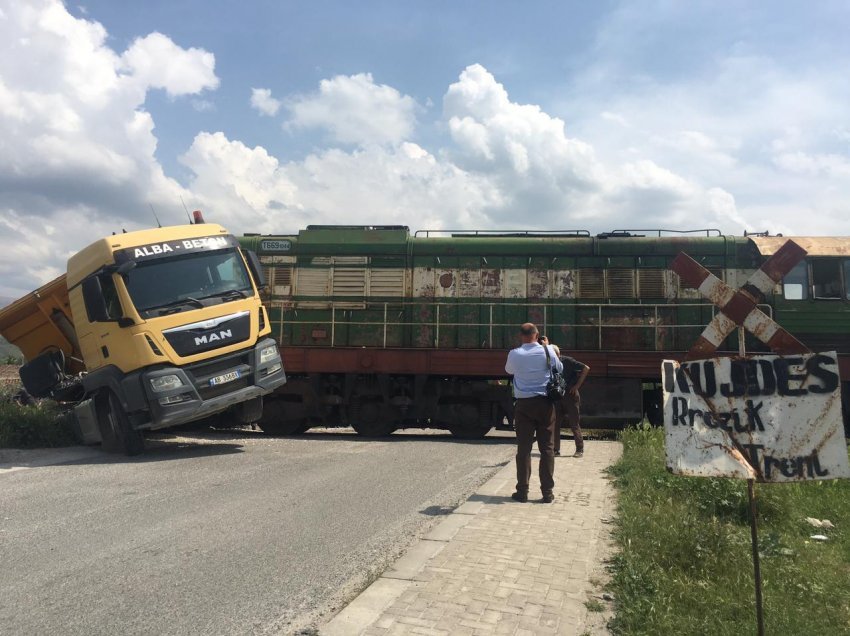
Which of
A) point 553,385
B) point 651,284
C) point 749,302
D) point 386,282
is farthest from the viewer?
point 386,282

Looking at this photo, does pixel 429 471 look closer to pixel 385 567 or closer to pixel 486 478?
pixel 486 478

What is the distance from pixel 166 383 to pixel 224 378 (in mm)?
822

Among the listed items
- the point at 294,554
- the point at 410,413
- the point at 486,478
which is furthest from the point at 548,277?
the point at 294,554

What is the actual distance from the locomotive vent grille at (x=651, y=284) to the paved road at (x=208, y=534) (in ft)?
17.2

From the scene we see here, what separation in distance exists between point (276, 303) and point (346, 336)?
1641 mm

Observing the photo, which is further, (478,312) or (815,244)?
(478,312)

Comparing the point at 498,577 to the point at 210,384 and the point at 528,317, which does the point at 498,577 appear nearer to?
the point at 210,384

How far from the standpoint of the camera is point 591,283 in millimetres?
12789

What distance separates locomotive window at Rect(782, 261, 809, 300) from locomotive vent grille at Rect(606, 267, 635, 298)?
266 cm

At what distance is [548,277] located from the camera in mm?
12969

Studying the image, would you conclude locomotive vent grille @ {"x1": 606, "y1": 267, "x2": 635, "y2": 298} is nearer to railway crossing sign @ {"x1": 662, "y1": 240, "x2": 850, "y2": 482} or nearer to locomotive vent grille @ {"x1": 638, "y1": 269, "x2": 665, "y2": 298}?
locomotive vent grille @ {"x1": 638, "y1": 269, "x2": 665, "y2": 298}

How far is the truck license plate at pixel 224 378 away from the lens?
30.9 ft

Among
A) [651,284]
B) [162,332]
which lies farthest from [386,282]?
[651,284]

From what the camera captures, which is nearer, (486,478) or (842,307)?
(486,478)
